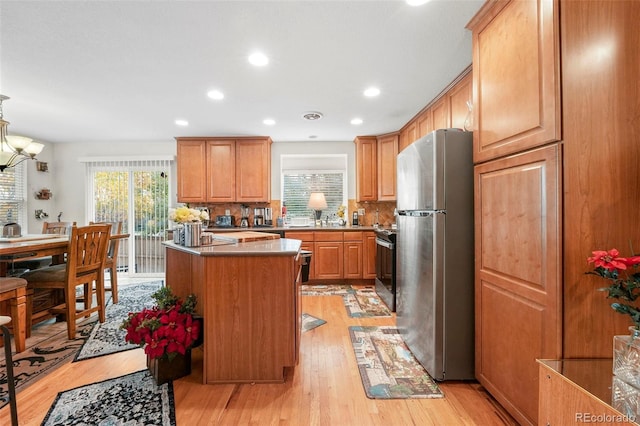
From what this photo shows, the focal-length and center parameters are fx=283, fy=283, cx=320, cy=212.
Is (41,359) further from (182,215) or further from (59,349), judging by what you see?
(182,215)

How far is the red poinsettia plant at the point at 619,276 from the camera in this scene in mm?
981

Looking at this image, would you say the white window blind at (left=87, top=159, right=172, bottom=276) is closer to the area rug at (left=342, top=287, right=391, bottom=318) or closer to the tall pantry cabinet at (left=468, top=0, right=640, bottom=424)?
the area rug at (left=342, top=287, right=391, bottom=318)

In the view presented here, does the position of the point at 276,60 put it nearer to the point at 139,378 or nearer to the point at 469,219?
the point at 469,219

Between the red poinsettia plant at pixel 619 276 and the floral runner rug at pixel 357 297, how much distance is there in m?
2.22

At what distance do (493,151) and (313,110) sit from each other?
226cm

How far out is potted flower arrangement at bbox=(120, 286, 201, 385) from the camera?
1.80m

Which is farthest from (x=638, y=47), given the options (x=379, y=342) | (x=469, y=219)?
(x=379, y=342)

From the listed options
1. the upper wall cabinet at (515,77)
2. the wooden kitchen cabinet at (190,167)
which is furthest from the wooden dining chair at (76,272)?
the upper wall cabinet at (515,77)

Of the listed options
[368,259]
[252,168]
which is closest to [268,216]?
[252,168]

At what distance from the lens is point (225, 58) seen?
2215mm

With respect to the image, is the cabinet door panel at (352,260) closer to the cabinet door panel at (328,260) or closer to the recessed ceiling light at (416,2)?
the cabinet door panel at (328,260)

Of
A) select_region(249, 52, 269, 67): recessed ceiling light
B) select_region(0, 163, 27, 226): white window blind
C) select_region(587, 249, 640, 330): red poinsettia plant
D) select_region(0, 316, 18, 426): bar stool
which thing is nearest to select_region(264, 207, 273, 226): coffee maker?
select_region(249, 52, 269, 67): recessed ceiling light

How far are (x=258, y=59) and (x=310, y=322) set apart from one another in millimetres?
2459
